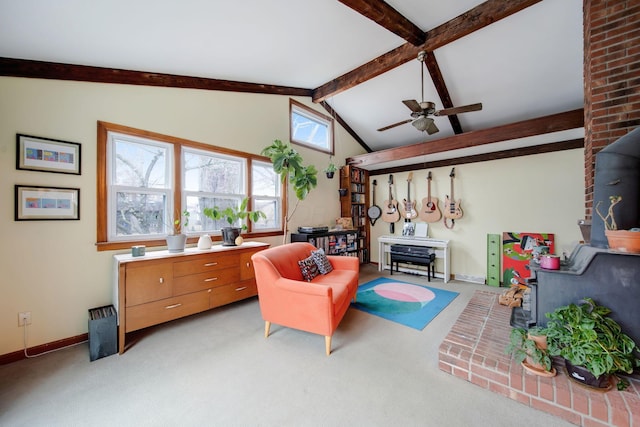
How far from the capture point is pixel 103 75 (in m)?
2.37

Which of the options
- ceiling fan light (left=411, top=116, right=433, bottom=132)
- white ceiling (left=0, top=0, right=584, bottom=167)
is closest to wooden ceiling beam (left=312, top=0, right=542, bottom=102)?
white ceiling (left=0, top=0, right=584, bottom=167)

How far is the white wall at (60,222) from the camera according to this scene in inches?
78.2

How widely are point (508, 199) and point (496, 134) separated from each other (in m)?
1.32

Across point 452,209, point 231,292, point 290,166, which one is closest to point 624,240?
point 452,209

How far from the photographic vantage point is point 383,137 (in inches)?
206

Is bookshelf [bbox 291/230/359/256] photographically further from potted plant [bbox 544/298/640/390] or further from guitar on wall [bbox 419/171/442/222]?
potted plant [bbox 544/298/640/390]

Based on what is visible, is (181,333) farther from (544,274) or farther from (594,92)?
(594,92)

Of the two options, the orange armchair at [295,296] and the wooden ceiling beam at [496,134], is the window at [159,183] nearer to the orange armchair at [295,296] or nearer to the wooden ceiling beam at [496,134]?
the orange armchair at [295,296]

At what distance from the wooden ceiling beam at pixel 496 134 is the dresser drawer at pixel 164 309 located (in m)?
3.88

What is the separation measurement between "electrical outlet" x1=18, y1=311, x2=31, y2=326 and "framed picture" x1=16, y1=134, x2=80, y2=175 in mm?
1263

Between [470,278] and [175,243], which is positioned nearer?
[175,243]

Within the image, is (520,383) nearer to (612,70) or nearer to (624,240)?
(624,240)

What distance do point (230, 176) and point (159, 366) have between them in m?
2.41

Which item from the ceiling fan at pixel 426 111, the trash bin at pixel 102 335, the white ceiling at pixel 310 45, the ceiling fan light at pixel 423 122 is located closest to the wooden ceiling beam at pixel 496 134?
the white ceiling at pixel 310 45
